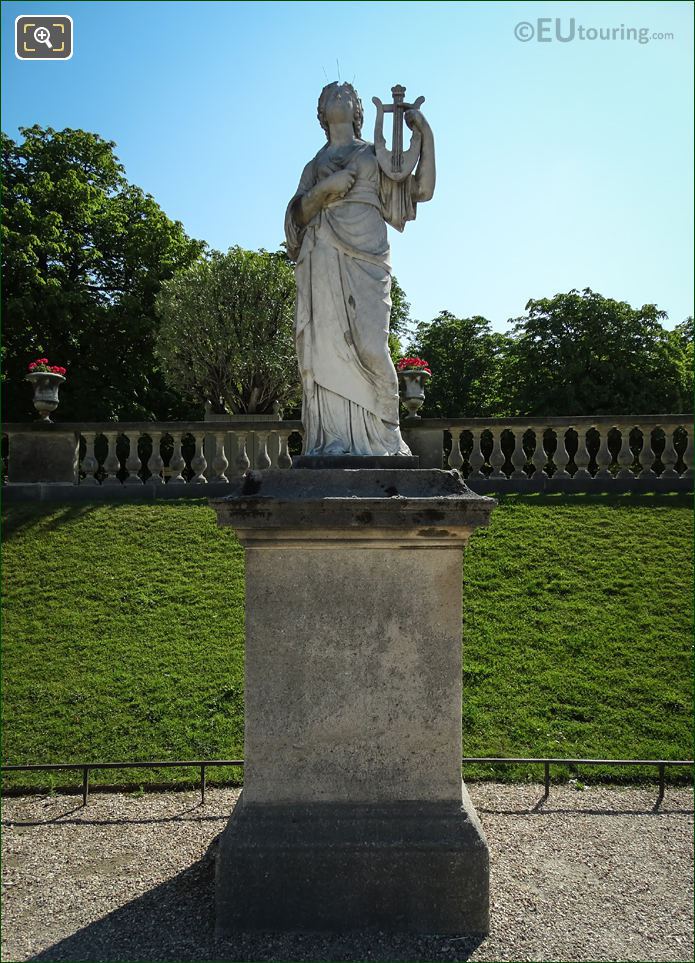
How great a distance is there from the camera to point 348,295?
14.4ft

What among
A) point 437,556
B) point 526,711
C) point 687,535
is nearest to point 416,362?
point 687,535

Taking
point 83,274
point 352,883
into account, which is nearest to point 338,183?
point 352,883

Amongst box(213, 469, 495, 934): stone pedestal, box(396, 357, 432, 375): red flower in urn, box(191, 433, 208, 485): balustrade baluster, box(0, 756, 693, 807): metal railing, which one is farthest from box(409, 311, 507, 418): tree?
box(213, 469, 495, 934): stone pedestal

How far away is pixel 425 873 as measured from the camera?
147 inches

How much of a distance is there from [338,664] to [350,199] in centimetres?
276

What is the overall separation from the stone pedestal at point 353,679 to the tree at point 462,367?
24.6 meters

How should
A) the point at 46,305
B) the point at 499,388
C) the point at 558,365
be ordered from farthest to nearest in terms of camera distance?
the point at 499,388
the point at 558,365
the point at 46,305

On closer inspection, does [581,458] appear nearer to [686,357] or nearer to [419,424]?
[419,424]

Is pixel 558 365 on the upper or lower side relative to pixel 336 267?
upper

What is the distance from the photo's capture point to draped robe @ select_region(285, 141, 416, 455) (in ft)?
14.3

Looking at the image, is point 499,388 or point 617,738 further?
point 499,388

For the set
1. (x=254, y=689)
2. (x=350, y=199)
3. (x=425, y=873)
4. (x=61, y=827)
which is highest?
(x=350, y=199)

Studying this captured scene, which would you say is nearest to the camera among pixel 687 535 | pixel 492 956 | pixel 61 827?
pixel 492 956

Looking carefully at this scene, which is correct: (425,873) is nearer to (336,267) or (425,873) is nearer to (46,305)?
(336,267)
